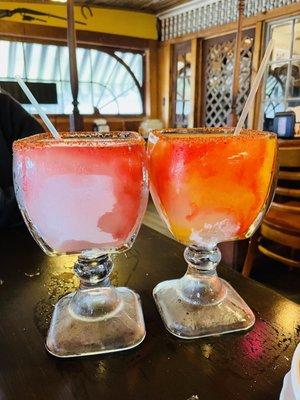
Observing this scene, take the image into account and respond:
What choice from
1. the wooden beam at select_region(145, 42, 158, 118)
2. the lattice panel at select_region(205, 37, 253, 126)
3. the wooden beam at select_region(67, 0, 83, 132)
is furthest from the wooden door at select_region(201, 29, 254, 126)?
the wooden beam at select_region(67, 0, 83, 132)

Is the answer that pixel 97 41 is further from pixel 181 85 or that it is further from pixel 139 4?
pixel 181 85

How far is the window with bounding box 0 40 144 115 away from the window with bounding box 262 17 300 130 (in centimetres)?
207

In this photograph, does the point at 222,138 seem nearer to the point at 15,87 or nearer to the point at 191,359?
the point at 191,359

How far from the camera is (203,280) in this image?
20.6 inches

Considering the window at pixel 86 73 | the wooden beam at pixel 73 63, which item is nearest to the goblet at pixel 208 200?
the wooden beam at pixel 73 63

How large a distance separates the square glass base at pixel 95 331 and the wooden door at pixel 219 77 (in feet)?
11.5

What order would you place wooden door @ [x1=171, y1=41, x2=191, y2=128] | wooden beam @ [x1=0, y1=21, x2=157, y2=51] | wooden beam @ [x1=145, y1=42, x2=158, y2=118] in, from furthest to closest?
1. wooden beam @ [x1=145, y1=42, x2=158, y2=118]
2. wooden door @ [x1=171, y1=41, x2=191, y2=128]
3. wooden beam @ [x1=0, y1=21, x2=157, y2=51]

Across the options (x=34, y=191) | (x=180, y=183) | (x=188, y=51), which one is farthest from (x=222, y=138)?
(x=188, y=51)

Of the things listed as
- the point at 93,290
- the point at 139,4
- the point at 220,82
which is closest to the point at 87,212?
the point at 93,290

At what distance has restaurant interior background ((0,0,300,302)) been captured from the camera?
130 inches

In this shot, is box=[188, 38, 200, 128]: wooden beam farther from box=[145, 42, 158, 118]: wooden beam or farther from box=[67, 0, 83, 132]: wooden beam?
box=[67, 0, 83, 132]: wooden beam

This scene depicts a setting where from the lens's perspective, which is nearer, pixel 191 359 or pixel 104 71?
pixel 191 359

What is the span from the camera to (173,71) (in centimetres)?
461

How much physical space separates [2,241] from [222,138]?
563 mm
